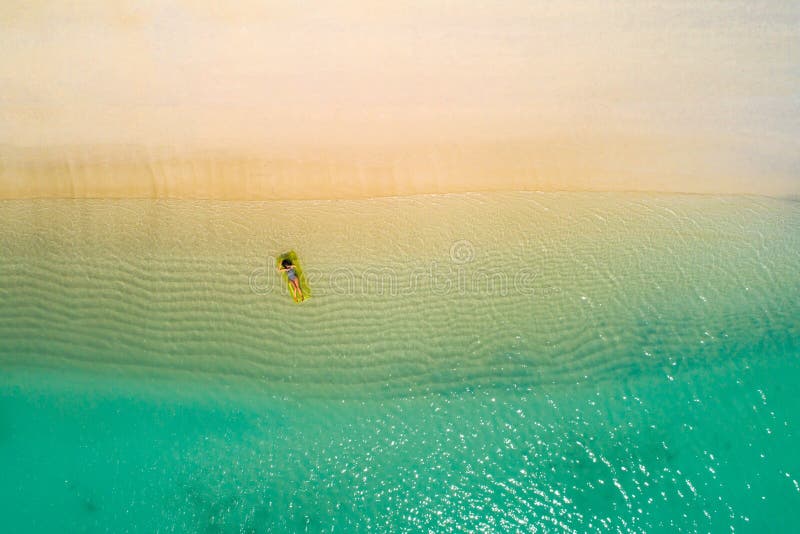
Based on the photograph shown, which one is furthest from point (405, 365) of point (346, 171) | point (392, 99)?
point (392, 99)

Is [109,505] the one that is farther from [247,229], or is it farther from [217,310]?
[247,229]

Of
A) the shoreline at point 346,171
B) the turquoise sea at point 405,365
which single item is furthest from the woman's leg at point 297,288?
the shoreline at point 346,171

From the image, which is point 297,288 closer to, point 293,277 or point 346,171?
point 293,277

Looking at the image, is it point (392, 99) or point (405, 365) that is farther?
point (405, 365)

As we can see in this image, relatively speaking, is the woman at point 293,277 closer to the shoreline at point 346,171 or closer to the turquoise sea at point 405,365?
the turquoise sea at point 405,365

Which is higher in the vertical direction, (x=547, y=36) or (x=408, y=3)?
(x=408, y=3)

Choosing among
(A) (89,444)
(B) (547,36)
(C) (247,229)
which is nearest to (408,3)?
(B) (547,36)
